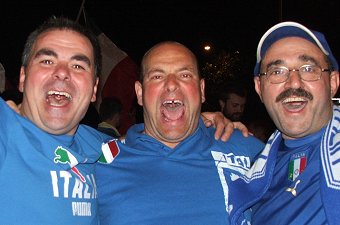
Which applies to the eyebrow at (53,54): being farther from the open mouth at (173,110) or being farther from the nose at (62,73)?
the open mouth at (173,110)

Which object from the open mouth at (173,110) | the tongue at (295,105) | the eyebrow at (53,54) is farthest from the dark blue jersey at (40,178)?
the tongue at (295,105)

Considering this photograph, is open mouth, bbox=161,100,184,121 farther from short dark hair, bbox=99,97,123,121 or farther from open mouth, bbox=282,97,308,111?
short dark hair, bbox=99,97,123,121

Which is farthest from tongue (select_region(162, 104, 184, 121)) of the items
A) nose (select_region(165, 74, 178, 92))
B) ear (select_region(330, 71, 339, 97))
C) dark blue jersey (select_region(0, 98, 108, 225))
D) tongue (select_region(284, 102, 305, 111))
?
ear (select_region(330, 71, 339, 97))

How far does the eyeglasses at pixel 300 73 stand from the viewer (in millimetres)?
3217

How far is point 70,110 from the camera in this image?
10.8 ft

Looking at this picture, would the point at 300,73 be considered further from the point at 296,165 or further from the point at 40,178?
the point at 40,178

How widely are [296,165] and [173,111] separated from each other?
49.4 inches

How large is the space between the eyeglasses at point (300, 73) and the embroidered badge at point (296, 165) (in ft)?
1.81

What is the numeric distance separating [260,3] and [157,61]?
19.9 meters

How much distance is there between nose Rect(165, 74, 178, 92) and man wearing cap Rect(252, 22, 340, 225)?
0.75m

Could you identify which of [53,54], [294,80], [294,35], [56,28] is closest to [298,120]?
[294,80]

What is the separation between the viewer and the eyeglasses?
322 cm

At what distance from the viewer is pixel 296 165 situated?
10.0ft

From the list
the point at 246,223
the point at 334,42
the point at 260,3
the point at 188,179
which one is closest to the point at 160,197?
the point at 188,179
